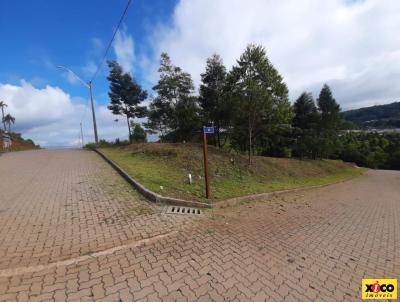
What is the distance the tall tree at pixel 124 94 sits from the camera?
22125 millimetres

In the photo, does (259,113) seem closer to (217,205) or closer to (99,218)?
(217,205)

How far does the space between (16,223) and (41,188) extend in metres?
2.90

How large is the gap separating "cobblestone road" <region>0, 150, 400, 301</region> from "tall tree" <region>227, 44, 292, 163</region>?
8638mm

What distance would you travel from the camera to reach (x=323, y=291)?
9.80 feet

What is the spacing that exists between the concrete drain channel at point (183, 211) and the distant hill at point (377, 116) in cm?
14166

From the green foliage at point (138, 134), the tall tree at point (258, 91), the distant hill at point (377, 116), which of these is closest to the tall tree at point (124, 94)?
the green foliage at point (138, 134)

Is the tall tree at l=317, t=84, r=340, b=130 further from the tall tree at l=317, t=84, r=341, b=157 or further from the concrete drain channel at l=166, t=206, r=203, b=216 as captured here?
the concrete drain channel at l=166, t=206, r=203, b=216

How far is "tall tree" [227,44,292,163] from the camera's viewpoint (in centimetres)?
1369

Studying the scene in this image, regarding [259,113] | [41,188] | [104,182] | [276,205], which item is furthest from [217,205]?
[259,113]

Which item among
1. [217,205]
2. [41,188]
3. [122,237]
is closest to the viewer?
[122,237]

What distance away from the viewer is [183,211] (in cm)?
566

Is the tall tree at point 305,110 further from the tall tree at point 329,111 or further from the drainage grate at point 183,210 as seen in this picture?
the drainage grate at point 183,210

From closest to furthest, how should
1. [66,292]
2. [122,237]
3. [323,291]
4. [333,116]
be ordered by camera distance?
[66,292], [323,291], [122,237], [333,116]

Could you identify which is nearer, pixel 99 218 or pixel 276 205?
pixel 99 218
